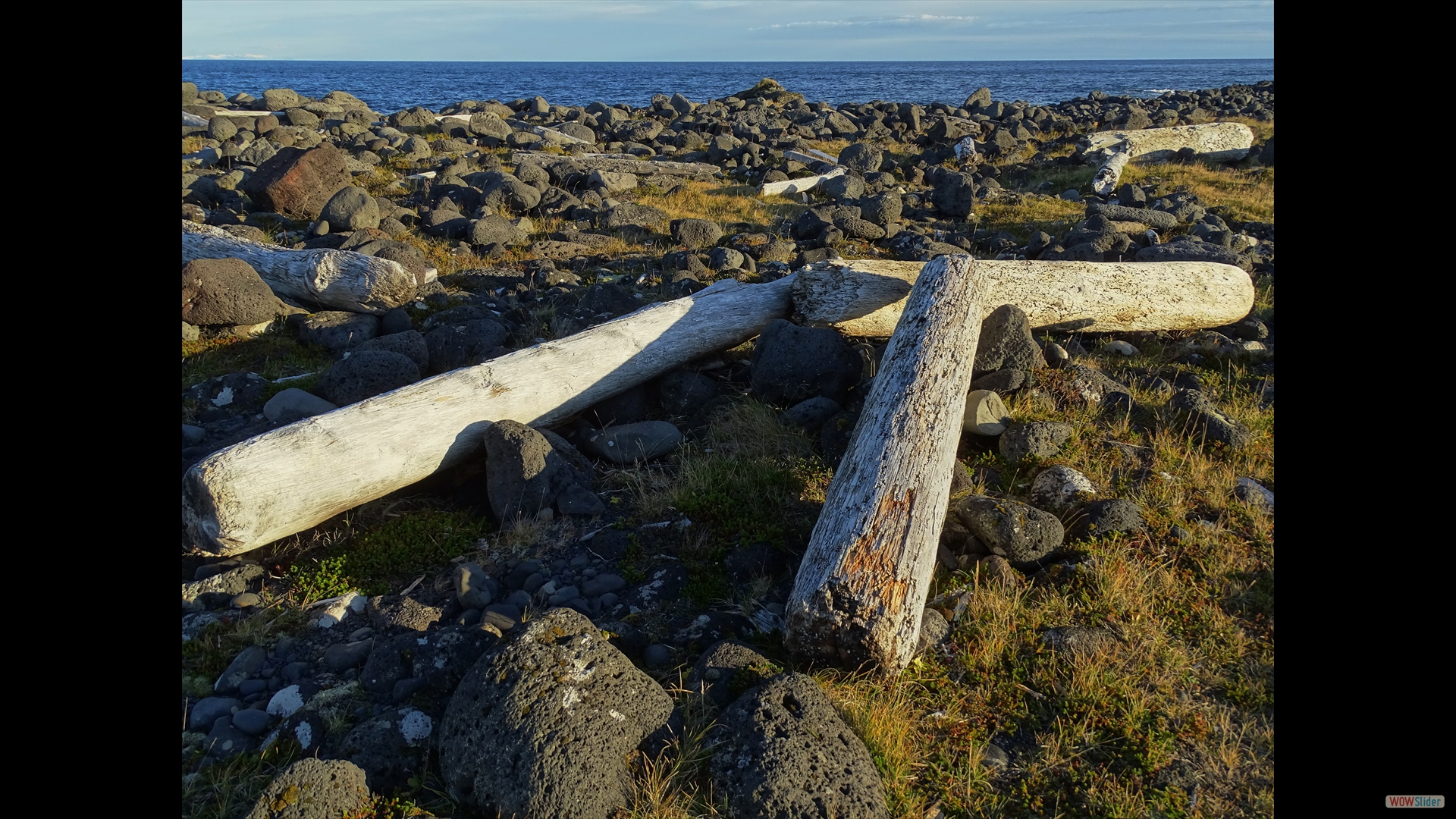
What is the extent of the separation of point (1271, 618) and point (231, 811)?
4703mm

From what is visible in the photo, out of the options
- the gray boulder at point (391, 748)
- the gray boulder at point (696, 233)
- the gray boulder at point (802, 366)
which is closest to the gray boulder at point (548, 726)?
the gray boulder at point (391, 748)

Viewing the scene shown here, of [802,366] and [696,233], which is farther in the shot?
[696,233]

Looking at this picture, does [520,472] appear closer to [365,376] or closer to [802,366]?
[365,376]

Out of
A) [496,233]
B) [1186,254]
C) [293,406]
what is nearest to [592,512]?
[293,406]

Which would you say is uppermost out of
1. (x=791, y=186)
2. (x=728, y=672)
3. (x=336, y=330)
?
(x=791, y=186)

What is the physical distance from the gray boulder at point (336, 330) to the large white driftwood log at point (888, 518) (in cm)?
493

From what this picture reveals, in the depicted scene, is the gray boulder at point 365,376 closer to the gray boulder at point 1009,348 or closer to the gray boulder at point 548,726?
the gray boulder at point 548,726

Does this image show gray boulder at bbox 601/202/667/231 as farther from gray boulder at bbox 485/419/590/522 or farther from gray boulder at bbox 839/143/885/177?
gray boulder at bbox 485/419/590/522

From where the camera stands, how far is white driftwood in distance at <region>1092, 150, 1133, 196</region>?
49.3 ft

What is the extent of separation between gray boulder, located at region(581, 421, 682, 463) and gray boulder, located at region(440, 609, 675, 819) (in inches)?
92.7

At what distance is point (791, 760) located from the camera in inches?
118

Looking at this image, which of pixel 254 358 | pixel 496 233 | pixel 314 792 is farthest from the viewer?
pixel 496 233

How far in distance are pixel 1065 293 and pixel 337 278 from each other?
6861 mm

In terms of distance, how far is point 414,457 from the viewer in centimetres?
498
